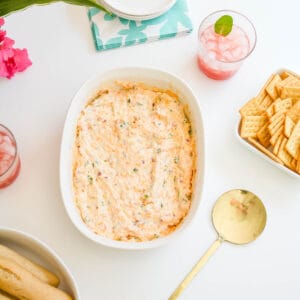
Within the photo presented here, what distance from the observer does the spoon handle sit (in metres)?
0.98

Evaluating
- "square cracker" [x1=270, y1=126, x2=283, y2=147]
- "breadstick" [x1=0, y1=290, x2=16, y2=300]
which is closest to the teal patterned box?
"square cracker" [x1=270, y1=126, x2=283, y2=147]

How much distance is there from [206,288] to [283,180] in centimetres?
31

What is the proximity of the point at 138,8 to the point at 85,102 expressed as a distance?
0.98 ft

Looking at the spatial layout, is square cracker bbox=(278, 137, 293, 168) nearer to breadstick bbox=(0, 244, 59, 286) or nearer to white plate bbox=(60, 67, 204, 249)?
white plate bbox=(60, 67, 204, 249)

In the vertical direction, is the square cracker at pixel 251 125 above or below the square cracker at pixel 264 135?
above

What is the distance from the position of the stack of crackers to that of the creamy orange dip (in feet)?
0.48

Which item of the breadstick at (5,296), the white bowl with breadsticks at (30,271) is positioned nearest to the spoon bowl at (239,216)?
the white bowl with breadsticks at (30,271)

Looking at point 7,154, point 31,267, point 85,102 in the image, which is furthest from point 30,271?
point 85,102

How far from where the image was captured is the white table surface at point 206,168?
1018 millimetres

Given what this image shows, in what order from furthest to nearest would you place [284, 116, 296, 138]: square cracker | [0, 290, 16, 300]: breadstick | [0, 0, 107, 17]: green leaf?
1. [284, 116, 296, 138]: square cracker
2. [0, 290, 16, 300]: breadstick
3. [0, 0, 107, 17]: green leaf

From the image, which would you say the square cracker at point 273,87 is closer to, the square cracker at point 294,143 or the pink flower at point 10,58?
the square cracker at point 294,143

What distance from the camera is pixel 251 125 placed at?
1.07 meters

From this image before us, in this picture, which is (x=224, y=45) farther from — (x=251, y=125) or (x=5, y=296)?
(x=5, y=296)

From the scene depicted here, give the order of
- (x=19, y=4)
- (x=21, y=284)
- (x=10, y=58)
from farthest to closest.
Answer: (x=10, y=58)
(x=21, y=284)
(x=19, y=4)
